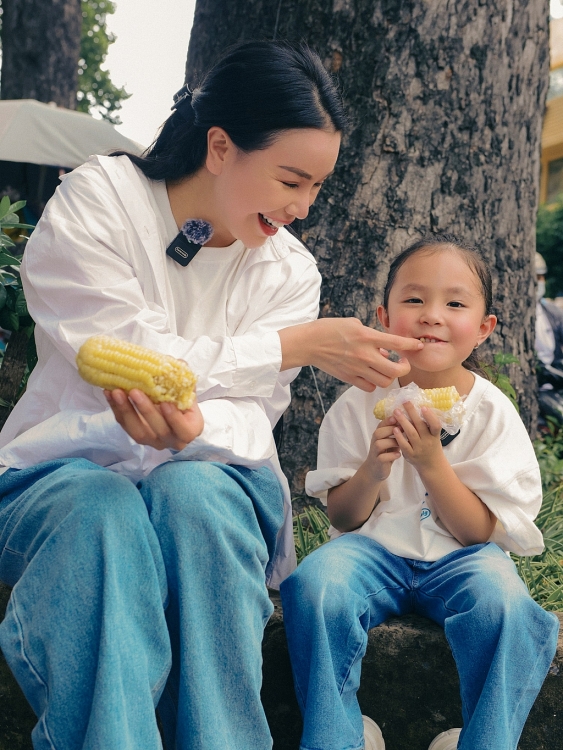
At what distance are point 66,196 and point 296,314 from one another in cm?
76

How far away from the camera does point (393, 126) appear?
3639mm

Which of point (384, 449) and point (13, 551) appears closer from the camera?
point (13, 551)

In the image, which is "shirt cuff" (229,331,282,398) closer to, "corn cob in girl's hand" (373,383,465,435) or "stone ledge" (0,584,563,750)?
"corn cob in girl's hand" (373,383,465,435)

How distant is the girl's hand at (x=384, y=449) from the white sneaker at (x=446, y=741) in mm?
725

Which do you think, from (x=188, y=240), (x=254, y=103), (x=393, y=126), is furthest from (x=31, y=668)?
(x=393, y=126)

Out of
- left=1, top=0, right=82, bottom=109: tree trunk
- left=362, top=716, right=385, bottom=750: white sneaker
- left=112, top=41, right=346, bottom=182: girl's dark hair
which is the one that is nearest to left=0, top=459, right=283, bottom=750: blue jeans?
left=362, top=716, right=385, bottom=750: white sneaker

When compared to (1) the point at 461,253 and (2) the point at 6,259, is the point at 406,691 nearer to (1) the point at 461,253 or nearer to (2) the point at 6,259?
(1) the point at 461,253

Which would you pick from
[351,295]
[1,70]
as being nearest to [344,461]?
[351,295]

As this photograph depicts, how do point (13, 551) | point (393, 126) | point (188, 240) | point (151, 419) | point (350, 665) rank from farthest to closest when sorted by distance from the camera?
point (393, 126)
point (188, 240)
point (350, 665)
point (13, 551)
point (151, 419)

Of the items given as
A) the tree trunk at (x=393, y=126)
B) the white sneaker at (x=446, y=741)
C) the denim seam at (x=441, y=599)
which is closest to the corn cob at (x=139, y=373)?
the denim seam at (x=441, y=599)

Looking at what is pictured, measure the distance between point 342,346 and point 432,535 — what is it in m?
0.62

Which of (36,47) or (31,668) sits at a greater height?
(36,47)

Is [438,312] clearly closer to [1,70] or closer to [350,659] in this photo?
[350,659]

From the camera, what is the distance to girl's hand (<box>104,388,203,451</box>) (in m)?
1.81
